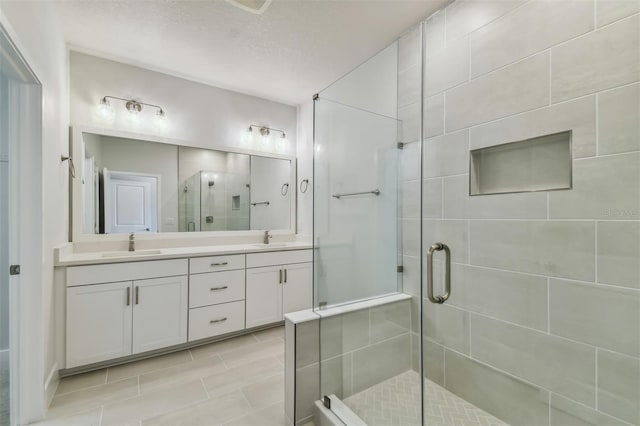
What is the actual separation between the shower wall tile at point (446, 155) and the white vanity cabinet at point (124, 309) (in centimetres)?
203

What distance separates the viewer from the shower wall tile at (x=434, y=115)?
1798 mm

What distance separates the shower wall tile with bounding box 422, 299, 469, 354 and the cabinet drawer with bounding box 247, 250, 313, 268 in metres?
1.50

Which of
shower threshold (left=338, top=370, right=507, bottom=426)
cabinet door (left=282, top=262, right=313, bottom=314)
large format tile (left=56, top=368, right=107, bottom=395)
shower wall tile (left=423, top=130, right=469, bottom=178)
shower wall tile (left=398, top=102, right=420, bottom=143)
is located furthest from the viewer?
cabinet door (left=282, top=262, right=313, bottom=314)

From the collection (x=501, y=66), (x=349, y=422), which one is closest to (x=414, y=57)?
(x=501, y=66)

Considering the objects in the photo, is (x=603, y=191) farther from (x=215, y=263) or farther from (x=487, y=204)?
(x=215, y=263)

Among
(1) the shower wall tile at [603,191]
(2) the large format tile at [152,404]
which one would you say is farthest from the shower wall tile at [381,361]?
(1) the shower wall tile at [603,191]

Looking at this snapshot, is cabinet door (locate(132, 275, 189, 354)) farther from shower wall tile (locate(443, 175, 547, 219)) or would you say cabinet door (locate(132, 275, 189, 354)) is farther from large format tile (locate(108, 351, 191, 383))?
shower wall tile (locate(443, 175, 547, 219))

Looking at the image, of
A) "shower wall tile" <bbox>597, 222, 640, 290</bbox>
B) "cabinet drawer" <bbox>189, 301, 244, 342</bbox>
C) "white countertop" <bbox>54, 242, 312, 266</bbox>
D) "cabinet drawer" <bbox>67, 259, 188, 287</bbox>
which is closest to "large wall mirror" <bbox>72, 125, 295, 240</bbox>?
"white countertop" <bbox>54, 242, 312, 266</bbox>

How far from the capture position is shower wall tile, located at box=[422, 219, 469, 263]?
1720mm

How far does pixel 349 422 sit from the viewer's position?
1414mm

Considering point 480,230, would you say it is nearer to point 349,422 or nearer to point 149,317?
point 349,422

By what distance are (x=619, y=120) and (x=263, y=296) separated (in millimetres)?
2639

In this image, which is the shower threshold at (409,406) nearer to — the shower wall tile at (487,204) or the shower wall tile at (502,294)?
the shower wall tile at (502,294)

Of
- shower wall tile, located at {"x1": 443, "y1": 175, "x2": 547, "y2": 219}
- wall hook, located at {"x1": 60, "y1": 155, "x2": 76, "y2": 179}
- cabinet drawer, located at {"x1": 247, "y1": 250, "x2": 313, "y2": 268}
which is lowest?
cabinet drawer, located at {"x1": 247, "y1": 250, "x2": 313, "y2": 268}
